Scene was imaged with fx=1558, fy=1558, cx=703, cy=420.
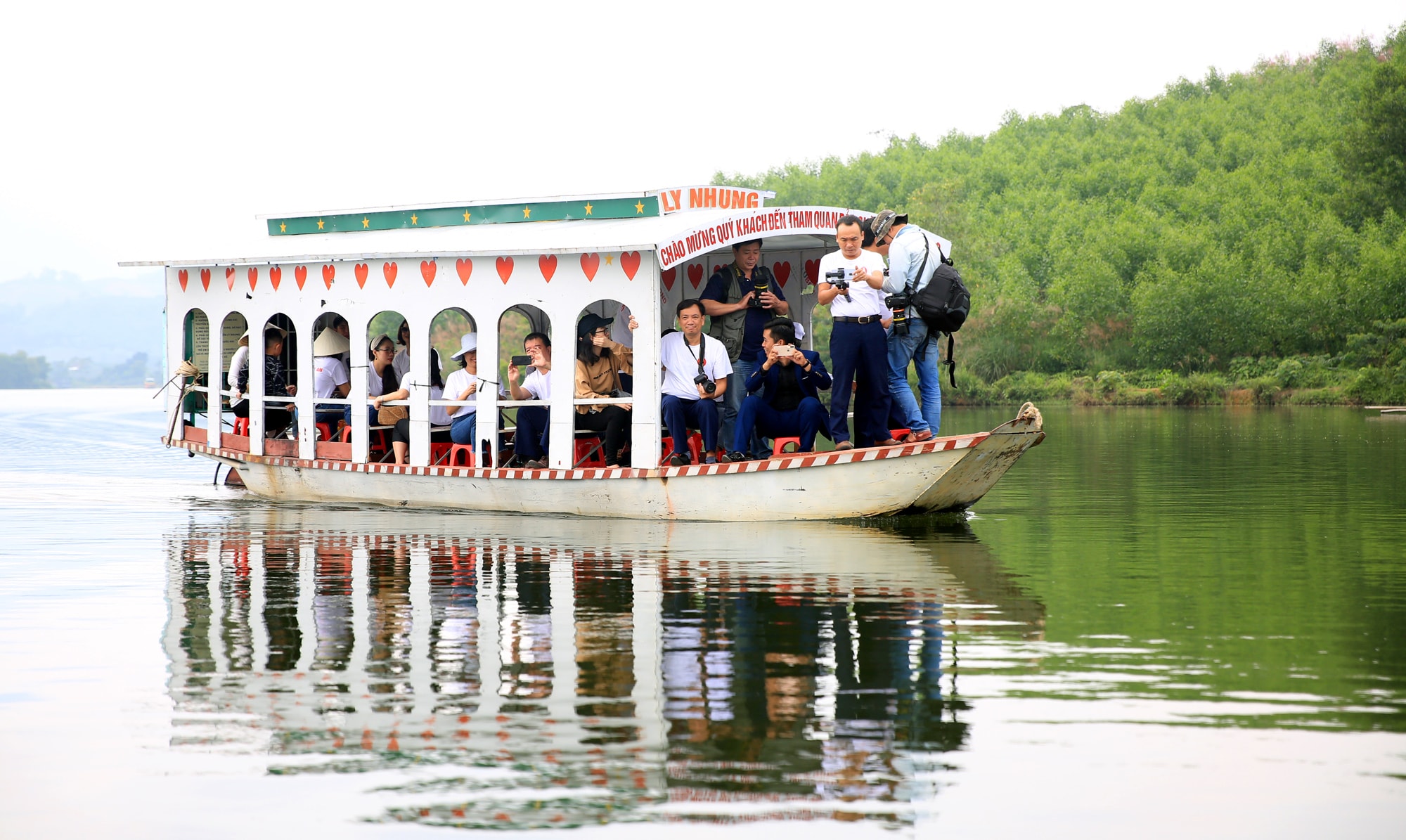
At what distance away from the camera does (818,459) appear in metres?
12.2

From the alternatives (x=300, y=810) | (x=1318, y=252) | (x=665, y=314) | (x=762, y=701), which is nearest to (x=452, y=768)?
(x=300, y=810)

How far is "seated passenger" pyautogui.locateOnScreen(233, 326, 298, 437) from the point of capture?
15789 millimetres

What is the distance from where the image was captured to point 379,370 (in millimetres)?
15156

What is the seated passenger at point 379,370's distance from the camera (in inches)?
594

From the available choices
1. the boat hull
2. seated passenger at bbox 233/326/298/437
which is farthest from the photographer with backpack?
seated passenger at bbox 233/326/298/437

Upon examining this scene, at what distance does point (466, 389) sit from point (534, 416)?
29.8 inches

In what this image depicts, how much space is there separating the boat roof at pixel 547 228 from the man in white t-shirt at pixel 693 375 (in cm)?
58

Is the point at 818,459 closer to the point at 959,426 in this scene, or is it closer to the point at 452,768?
the point at 452,768

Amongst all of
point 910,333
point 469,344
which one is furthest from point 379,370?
point 910,333

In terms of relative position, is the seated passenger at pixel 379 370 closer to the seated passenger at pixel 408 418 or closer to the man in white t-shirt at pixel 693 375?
the seated passenger at pixel 408 418

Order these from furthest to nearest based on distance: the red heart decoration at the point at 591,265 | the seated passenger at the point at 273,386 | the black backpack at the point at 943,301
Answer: the seated passenger at the point at 273,386
the red heart decoration at the point at 591,265
the black backpack at the point at 943,301

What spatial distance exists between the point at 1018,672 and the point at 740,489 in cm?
575

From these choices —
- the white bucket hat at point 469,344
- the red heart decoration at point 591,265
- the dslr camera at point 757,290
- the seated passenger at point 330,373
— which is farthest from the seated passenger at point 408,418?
the dslr camera at point 757,290

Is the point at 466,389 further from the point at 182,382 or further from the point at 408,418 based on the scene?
→ the point at 182,382
